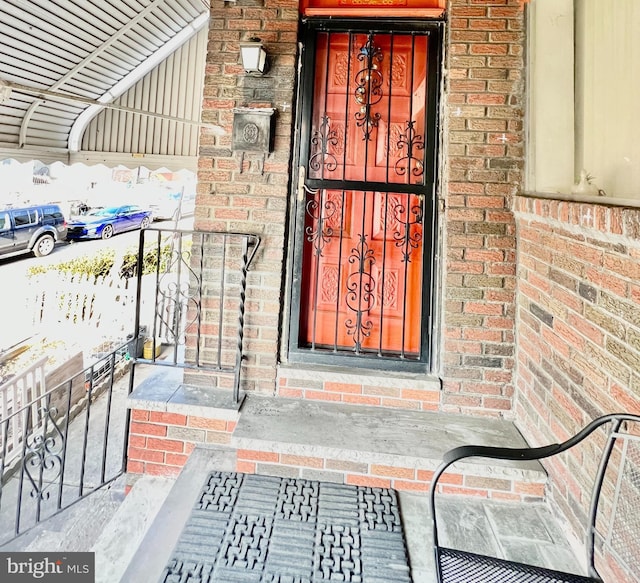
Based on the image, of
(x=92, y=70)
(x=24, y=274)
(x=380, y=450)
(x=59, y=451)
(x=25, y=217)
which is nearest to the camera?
(x=380, y=450)

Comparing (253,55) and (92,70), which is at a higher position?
(92,70)

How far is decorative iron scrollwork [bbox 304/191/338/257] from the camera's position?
90.9 inches

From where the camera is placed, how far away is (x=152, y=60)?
20.1 feet

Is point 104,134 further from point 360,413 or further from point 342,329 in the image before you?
point 360,413

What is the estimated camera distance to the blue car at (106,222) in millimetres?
8148

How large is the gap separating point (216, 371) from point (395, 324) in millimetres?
1029

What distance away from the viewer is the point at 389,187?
2.24m

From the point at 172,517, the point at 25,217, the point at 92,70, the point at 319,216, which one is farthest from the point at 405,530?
the point at 25,217

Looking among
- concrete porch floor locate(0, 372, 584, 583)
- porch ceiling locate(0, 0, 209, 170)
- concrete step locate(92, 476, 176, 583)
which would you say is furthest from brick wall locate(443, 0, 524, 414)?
porch ceiling locate(0, 0, 209, 170)

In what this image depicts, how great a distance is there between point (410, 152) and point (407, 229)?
1.39ft

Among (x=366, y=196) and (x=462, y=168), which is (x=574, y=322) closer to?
(x=462, y=168)

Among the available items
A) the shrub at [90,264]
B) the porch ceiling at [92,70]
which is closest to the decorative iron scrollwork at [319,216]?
the porch ceiling at [92,70]

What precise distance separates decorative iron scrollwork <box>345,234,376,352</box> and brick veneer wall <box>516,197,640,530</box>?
77cm

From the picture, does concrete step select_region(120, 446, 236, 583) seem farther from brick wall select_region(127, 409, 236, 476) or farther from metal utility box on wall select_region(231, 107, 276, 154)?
metal utility box on wall select_region(231, 107, 276, 154)
